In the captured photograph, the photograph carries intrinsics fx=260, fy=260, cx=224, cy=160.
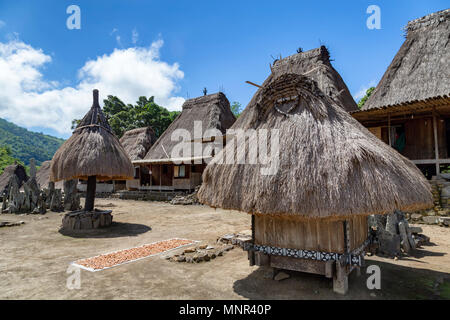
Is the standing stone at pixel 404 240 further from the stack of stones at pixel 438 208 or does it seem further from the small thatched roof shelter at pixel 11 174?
the small thatched roof shelter at pixel 11 174

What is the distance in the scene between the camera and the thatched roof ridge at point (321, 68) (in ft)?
40.1

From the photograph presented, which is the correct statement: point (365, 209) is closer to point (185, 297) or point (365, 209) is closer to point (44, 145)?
point (185, 297)

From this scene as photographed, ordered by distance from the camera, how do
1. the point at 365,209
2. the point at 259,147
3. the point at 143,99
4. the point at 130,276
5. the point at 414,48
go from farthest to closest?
the point at 143,99 < the point at 414,48 < the point at 130,276 < the point at 259,147 < the point at 365,209

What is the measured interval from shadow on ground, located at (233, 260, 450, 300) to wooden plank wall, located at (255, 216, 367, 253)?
2.07 feet

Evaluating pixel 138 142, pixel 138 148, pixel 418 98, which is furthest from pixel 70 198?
pixel 418 98

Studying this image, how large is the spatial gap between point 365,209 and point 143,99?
3234 centimetres

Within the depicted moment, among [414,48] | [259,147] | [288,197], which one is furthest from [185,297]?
[414,48]

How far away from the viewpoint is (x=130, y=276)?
4.63 meters

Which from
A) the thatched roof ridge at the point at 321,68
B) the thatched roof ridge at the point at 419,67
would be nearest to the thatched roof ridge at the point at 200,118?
the thatched roof ridge at the point at 321,68

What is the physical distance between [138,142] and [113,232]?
14747mm

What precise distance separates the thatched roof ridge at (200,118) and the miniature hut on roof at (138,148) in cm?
167

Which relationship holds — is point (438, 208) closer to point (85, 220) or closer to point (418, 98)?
point (418, 98)

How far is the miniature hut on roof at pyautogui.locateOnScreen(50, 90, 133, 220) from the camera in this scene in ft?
30.3

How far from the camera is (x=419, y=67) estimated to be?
11219 mm
